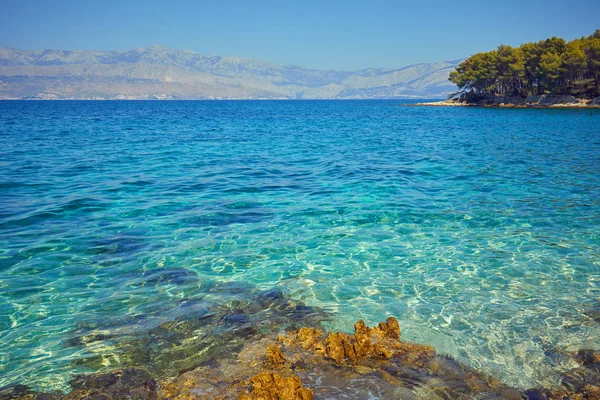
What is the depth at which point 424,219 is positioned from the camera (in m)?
12.9

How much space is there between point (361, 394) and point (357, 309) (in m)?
2.76

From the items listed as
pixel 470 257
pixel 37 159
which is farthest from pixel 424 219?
pixel 37 159

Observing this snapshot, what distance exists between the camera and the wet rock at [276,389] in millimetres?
4625

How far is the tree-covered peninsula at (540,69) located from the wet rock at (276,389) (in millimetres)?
98822

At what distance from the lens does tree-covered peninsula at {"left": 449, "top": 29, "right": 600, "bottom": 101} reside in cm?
8606

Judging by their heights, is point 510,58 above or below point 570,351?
above

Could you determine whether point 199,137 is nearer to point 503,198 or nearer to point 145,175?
point 145,175

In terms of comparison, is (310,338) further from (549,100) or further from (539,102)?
(539,102)

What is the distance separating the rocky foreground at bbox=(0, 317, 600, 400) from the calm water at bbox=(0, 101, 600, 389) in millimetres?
332

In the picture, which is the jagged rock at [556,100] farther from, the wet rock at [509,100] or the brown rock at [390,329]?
the brown rock at [390,329]

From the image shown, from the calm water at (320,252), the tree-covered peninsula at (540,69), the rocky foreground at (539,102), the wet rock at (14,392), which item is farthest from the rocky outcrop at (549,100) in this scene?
the wet rock at (14,392)

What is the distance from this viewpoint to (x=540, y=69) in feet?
298

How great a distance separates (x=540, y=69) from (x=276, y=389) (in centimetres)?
10453

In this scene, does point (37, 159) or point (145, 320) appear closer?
point (145, 320)
